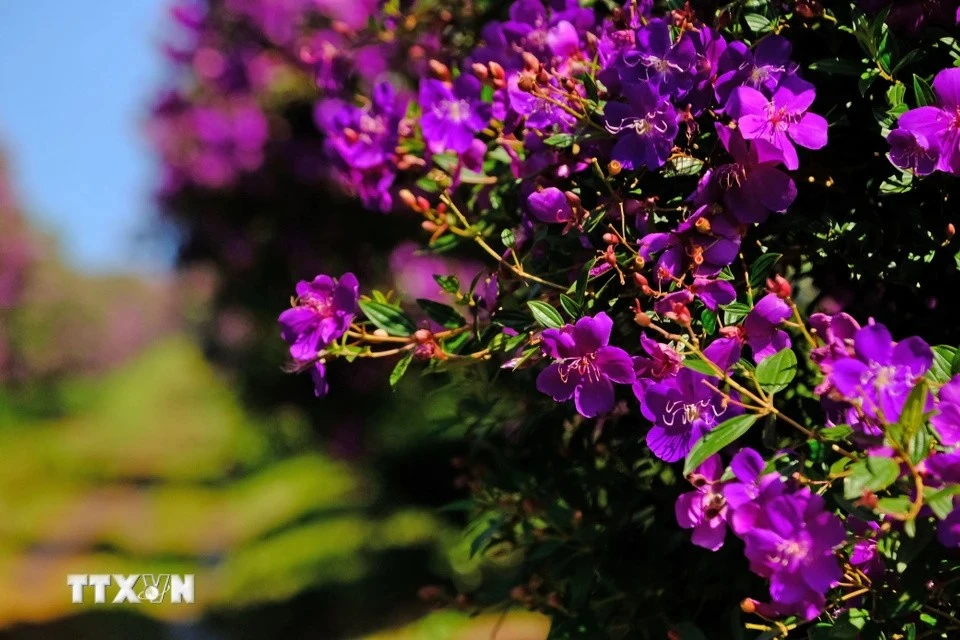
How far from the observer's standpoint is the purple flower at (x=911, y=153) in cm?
104

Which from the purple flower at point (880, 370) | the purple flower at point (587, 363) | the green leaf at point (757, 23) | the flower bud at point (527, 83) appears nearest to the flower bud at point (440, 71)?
the flower bud at point (527, 83)

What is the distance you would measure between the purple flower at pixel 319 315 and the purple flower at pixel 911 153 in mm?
598

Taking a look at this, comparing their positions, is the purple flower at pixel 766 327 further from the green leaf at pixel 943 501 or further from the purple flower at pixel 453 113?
the purple flower at pixel 453 113

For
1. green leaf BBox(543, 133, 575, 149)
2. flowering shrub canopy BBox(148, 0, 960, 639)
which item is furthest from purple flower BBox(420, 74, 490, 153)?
green leaf BBox(543, 133, 575, 149)

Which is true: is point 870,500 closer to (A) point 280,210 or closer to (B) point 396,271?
(B) point 396,271

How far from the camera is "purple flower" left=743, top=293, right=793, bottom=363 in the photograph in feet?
3.36

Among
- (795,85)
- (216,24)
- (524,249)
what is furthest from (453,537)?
(795,85)

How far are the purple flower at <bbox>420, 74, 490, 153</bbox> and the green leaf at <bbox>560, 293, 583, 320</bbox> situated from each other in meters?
0.40

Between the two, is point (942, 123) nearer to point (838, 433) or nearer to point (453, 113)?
point (838, 433)

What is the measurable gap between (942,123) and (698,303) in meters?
0.30

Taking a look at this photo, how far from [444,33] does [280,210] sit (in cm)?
277

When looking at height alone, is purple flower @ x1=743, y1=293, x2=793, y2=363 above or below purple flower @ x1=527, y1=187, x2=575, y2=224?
below

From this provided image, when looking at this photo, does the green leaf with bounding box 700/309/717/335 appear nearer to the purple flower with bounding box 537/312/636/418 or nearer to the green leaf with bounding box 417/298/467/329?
the purple flower with bounding box 537/312/636/418

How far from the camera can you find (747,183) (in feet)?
3.58
